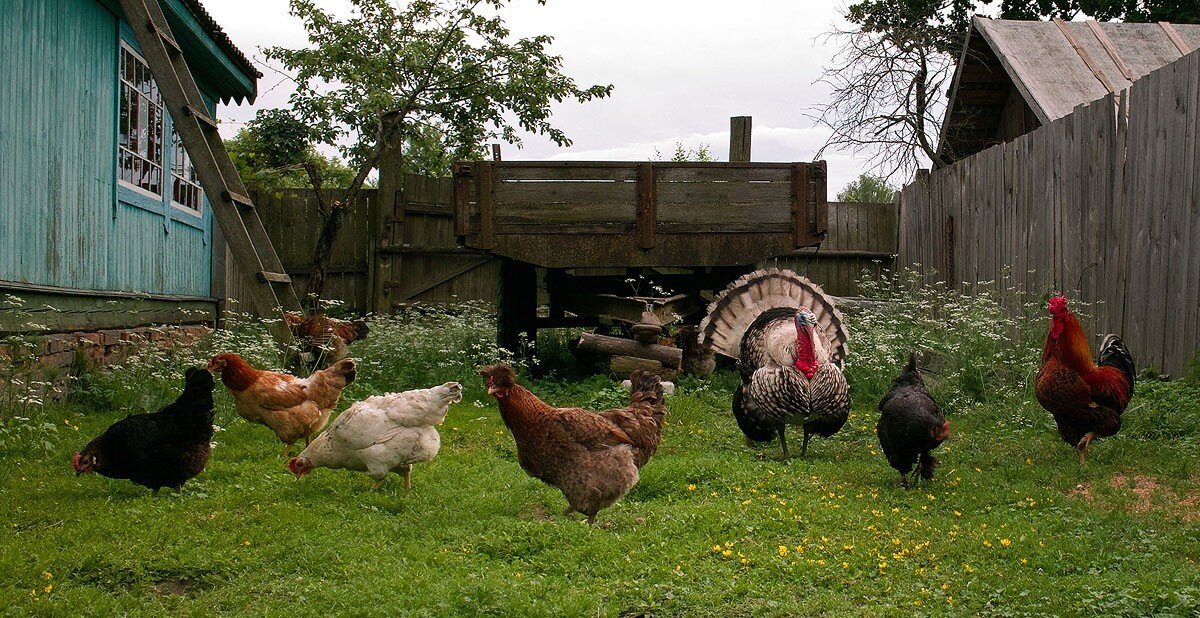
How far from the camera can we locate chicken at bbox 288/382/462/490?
618 cm

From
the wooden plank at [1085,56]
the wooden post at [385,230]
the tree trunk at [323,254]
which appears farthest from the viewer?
the wooden post at [385,230]

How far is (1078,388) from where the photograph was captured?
670 cm

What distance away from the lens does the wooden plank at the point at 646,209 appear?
35.1ft

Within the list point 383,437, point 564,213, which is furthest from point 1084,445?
point 564,213

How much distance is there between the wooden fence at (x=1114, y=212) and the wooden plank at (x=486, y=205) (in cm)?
627

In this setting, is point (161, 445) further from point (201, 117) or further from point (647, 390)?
point (201, 117)

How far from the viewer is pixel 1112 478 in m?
6.41

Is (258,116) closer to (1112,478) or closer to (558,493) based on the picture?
(558,493)

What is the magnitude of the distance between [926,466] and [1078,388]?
1.24 m

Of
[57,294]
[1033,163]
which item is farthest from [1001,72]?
[57,294]

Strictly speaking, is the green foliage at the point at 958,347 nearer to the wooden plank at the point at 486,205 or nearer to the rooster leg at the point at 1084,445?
the rooster leg at the point at 1084,445

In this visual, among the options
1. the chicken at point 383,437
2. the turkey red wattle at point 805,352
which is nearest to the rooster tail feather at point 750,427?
the turkey red wattle at point 805,352

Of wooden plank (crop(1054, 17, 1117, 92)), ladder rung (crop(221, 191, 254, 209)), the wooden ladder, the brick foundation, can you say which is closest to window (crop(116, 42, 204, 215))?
the brick foundation

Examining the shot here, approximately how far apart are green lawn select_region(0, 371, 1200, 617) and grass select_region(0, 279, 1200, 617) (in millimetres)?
19
